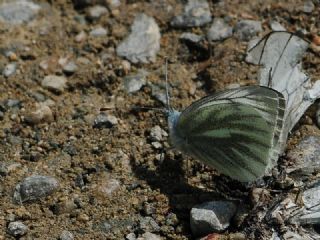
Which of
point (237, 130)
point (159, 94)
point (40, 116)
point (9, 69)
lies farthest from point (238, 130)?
point (9, 69)

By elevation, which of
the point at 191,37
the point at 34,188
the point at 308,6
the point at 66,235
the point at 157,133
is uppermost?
the point at 308,6

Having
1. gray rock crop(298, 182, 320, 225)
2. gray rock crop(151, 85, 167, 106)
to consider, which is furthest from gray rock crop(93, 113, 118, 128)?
gray rock crop(298, 182, 320, 225)

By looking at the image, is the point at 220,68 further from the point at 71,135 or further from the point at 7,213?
the point at 7,213

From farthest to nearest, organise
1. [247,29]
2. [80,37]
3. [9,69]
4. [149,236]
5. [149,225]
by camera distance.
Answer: [80,37] → [247,29] → [9,69] → [149,225] → [149,236]

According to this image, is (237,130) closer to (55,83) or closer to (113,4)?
(55,83)

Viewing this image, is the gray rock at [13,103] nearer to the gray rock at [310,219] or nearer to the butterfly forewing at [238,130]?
the butterfly forewing at [238,130]

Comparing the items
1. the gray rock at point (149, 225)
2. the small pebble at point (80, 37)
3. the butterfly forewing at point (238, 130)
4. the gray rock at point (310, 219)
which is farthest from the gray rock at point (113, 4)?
the gray rock at point (310, 219)
